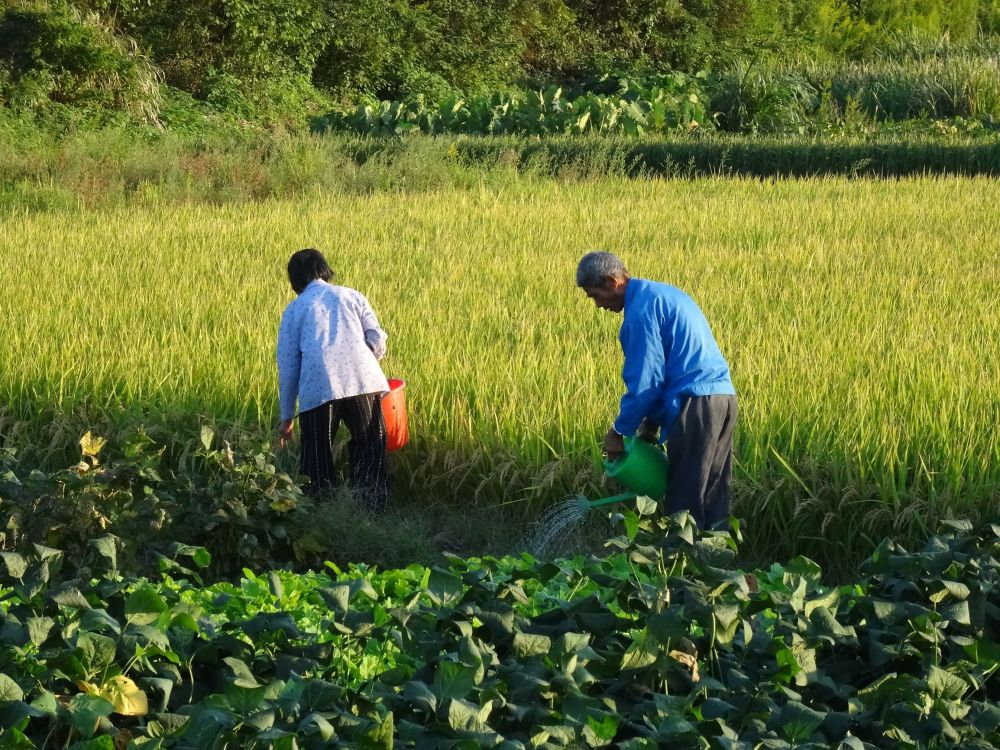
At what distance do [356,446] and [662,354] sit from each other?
1587mm

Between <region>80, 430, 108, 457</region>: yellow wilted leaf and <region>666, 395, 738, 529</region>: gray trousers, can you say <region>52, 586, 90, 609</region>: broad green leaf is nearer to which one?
<region>80, 430, 108, 457</region>: yellow wilted leaf

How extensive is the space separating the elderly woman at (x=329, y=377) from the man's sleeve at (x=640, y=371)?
1335mm

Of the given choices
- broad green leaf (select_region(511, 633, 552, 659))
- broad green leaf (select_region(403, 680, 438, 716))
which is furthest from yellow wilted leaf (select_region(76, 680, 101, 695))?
broad green leaf (select_region(511, 633, 552, 659))

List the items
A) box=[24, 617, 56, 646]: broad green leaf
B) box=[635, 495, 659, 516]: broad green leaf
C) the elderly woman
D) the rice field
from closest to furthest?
box=[24, 617, 56, 646]: broad green leaf → box=[635, 495, 659, 516]: broad green leaf → the rice field → the elderly woman

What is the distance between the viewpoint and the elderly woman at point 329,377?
5.36m

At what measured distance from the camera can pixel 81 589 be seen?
3.13 meters

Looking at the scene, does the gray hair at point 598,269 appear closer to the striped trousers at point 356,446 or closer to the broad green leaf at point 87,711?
the striped trousers at point 356,446

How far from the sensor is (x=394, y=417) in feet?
18.1

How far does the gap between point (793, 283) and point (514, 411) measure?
342 centimetres

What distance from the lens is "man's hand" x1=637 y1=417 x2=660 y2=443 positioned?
467 centimetres

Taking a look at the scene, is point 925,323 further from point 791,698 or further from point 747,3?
point 747,3

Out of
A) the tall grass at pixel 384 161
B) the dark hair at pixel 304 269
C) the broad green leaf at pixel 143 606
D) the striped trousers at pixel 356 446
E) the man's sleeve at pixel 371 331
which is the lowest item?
the striped trousers at pixel 356 446

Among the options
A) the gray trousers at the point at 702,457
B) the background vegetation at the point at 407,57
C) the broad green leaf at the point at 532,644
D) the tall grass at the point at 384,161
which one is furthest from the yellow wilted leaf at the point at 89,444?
the background vegetation at the point at 407,57

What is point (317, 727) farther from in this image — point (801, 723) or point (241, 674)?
point (801, 723)
